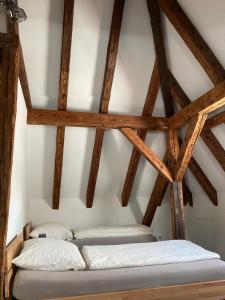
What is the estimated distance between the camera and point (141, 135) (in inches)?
162

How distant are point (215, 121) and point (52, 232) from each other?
9.39 ft

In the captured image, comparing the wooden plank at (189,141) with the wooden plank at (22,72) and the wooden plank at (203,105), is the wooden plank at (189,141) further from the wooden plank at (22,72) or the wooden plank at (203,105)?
the wooden plank at (22,72)

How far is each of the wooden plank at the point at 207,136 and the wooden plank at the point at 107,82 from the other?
36.2 inches

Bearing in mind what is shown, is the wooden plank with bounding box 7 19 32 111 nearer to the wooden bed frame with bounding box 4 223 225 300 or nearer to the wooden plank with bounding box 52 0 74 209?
the wooden plank with bounding box 52 0 74 209

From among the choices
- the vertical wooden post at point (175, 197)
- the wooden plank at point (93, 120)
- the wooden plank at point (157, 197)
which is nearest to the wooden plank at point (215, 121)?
the vertical wooden post at point (175, 197)

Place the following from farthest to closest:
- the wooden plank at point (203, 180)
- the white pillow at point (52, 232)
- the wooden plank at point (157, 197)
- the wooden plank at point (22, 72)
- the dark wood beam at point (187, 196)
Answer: the dark wood beam at point (187, 196) → the wooden plank at point (157, 197) → the wooden plank at point (203, 180) → the white pillow at point (52, 232) → the wooden plank at point (22, 72)

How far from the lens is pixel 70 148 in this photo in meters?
4.00

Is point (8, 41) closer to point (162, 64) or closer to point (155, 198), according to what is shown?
point (162, 64)

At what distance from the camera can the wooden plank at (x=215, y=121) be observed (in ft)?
10.8

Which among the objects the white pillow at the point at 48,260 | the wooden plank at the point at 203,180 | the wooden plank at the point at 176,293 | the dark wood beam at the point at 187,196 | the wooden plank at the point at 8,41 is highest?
the wooden plank at the point at 8,41

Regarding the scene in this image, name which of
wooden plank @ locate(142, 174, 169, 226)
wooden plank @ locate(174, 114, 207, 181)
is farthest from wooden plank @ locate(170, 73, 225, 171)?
wooden plank @ locate(142, 174, 169, 226)

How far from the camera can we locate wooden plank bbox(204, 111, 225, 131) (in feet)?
10.8

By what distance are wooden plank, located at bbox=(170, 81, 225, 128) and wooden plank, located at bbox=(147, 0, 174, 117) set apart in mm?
261

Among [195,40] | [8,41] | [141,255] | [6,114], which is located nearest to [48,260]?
[141,255]
